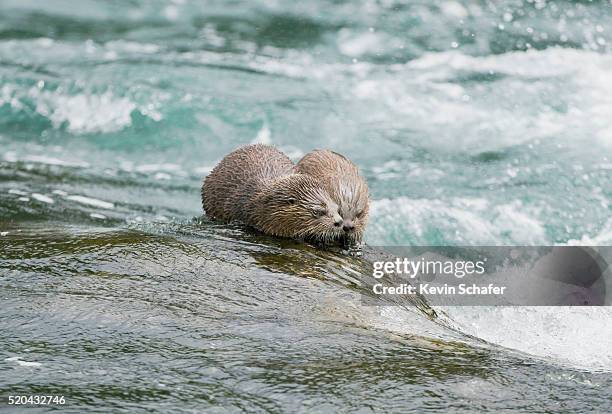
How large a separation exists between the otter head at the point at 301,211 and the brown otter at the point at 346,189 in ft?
0.12

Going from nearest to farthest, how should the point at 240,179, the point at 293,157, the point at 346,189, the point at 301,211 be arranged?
the point at 301,211 → the point at 346,189 → the point at 240,179 → the point at 293,157

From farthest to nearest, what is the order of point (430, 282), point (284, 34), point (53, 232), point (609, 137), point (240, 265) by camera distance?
1. point (284, 34)
2. point (609, 137)
3. point (430, 282)
4. point (53, 232)
5. point (240, 265)

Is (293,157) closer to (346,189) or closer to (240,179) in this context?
(240,179)

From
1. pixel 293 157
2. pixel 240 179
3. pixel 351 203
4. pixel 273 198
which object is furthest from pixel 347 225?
pixel 293 157

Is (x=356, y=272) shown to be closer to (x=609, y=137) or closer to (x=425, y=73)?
(x=609, y=137)

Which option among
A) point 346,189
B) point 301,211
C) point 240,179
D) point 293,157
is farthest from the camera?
point 293,157

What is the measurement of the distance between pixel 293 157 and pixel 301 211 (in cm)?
651

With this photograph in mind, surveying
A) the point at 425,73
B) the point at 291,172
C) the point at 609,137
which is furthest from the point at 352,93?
the point at 291,172

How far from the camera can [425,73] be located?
14094 mm

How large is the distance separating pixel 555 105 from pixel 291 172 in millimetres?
7077

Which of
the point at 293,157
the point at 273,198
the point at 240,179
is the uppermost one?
the point at 293,157

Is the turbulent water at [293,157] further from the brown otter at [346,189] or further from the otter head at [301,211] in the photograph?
the brown otter at [346,189]

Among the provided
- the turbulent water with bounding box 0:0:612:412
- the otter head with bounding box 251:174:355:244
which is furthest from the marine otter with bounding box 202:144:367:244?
the turbulent water with bounding box 0:0:612:412

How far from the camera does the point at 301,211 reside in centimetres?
599
